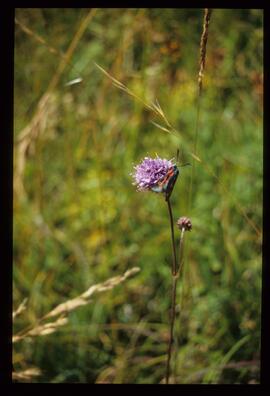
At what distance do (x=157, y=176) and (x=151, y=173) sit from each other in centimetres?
1

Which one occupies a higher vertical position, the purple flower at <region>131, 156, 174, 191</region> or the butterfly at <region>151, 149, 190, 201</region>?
the purple flower at <region>131, 156, 174, 191</region>

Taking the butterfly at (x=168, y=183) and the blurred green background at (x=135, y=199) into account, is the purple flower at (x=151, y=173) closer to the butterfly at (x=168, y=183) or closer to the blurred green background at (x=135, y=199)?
the butterfly at (x=168, y=183)

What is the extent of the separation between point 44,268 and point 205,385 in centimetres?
64

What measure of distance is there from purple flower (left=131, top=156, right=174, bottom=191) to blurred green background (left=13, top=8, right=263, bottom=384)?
338 millimetres

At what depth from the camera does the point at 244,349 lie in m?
1.41

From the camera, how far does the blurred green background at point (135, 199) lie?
4.72 ft

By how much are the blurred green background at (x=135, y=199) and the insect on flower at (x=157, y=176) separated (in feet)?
1.11

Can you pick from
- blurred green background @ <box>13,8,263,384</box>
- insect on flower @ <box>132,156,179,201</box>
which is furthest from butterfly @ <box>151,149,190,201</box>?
blurred green background @ <box>13,8,263,384</box>

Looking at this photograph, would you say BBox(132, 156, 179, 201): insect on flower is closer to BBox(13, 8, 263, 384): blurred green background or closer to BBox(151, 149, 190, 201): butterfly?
BBox(151, 149, 190, 201): butterfly

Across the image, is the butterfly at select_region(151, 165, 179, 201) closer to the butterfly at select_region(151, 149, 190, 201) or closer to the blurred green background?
the butterfly at select_region(151, 149, 190, 201)

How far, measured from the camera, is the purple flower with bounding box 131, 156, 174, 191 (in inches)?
36.4

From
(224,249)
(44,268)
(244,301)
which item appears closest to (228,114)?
(224,249)

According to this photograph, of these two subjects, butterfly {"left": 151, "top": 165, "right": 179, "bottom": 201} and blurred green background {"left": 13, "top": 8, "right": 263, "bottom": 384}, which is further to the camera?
A: blurred green background {"left": 13, "top": 8, "right": 263, "bottom": 384}

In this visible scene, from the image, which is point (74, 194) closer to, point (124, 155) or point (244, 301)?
point (124, 155)
